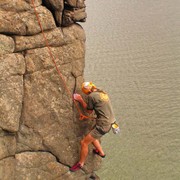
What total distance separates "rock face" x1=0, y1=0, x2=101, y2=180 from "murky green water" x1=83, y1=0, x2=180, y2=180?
2.97m

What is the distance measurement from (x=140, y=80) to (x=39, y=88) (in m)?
8.70

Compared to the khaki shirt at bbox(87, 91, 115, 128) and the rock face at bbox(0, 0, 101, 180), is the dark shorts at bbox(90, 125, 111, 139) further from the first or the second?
the rock face at bbox(0, 0, 101, 180)

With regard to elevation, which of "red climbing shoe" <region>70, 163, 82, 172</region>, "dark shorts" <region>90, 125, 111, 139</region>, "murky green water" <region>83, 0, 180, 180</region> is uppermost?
"dark shorts" <region>90, 125, 111, 139</region>

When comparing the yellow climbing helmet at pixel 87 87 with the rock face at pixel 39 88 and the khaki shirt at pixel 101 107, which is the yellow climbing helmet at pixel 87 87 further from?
the rock face at pixel 39 88

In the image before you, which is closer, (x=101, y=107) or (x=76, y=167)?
(x=101, y=107)

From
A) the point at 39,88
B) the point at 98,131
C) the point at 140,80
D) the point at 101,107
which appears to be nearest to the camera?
the point at 39,88

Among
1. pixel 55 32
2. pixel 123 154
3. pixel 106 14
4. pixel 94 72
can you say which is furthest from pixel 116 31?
pixel 55 32

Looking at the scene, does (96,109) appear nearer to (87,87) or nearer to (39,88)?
(87,87)

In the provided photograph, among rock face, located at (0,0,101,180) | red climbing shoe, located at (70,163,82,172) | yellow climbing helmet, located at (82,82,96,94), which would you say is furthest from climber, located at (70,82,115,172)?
red climbing shoe, located at (70,163,82,172)

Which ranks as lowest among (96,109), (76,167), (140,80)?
(140,80)

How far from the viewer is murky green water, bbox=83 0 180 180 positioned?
9773 mm

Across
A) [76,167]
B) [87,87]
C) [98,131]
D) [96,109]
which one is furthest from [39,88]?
[76,167]

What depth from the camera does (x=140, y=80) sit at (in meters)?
14.3

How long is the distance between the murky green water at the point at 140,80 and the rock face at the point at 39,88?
9.74 feet
